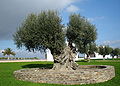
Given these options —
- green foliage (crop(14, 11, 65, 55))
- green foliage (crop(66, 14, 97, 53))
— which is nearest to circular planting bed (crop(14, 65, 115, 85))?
green foliage (crop(14, 11, 65, 55))

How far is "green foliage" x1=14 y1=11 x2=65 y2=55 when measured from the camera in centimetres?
1805

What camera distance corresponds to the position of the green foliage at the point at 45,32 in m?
18.0

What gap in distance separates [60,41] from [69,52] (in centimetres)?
219

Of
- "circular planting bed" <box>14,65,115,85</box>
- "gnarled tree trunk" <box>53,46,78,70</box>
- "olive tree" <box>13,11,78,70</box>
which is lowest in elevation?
"circular planting bed" <box>14,65,115,85</box>

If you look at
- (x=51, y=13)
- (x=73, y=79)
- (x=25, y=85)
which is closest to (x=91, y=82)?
(x=73, y=79)

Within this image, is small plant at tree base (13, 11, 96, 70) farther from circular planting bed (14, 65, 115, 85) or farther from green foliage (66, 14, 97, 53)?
circular planting bed (14, 65, 115, 85)

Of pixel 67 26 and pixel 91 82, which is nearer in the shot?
pixel 91 82

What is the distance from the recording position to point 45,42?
59.7 ft

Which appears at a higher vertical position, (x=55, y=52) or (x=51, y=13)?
(x=51, y=13)

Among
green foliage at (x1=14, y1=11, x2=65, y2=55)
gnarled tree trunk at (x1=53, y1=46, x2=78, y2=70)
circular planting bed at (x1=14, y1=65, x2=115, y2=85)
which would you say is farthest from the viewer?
gnarled tree trunk at (x1=53, y1=46, x2=78, y2=70)

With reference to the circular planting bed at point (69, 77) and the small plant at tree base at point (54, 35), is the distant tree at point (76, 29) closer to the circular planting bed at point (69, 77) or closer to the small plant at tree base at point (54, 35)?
the small plant at tree base at point (54, 35)

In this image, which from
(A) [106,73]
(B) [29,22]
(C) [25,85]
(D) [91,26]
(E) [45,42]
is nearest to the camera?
(C) [25,85]

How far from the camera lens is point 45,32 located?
18.2 meters

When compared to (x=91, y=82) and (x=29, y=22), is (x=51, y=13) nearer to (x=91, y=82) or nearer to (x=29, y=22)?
(x=29, y=22)
